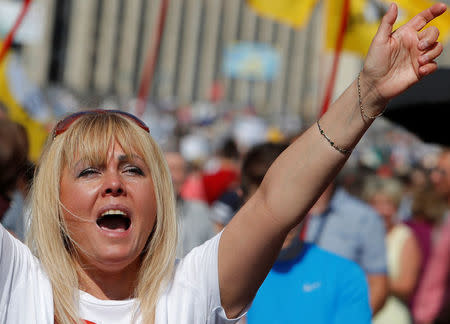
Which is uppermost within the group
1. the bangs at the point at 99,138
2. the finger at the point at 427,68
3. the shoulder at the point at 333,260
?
the finger at the point at 427,68

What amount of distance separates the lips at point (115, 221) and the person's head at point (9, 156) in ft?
4.66

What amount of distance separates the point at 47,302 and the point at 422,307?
3.61 m

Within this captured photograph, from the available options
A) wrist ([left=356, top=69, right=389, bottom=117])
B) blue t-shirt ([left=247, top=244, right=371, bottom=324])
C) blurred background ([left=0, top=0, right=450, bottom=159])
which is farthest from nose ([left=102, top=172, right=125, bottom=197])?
blurred background ([left=0, top=0, right=450, bottom=159])

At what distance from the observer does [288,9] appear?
6.63 meters

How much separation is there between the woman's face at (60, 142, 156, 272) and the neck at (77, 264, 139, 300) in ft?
0.08

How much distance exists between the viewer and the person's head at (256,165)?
3.57m

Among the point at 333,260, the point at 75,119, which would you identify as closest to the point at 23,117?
the point at 333,260

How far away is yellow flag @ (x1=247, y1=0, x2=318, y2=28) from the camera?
6.58 metres

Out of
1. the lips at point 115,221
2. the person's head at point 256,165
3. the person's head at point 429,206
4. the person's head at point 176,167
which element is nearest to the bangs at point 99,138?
the lips at point 115,221

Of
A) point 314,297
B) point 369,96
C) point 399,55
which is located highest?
point 399,55

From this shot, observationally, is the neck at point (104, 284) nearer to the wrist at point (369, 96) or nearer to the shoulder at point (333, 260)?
the wrist at point (369, 96)

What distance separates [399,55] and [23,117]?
5.81 meters

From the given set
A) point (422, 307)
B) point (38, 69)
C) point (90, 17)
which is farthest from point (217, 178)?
point (90, 17)

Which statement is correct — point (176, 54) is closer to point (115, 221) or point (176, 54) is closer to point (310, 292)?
point (310, 292)
